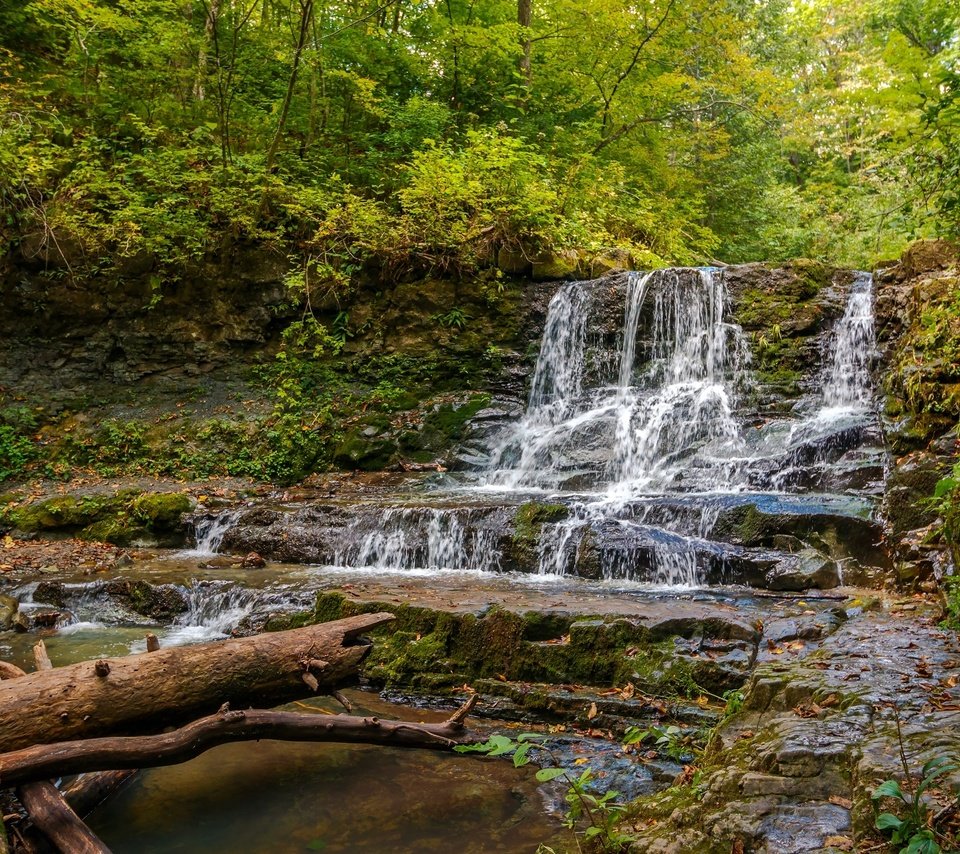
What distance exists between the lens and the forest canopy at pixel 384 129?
1187cm

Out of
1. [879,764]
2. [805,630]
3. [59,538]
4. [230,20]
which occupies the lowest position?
[59,538]

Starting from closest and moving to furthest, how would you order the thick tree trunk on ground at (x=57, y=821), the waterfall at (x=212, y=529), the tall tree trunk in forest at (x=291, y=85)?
the thick tree trunk on ground at (x=57, y=821)
the waterfall at (x=212, y=529)
the tall tree trunk in forest at (x=291, y=85)

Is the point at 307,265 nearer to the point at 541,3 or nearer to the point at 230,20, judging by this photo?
the point at 230,20

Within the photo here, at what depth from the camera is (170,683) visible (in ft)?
12.0

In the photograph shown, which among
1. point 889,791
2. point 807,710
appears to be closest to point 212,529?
point 807,710

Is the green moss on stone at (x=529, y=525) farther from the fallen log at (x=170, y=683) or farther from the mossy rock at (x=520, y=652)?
the fallen log at (x=170, y=683)

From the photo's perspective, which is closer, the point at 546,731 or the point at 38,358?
the point at 546,731

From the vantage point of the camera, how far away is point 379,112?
12844mm

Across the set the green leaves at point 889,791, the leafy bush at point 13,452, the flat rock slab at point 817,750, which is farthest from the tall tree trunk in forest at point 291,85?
the green leaves at point 889,791

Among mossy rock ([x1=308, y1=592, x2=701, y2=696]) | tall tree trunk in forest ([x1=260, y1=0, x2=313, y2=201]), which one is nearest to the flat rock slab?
mossy rock ([x1=308, y1=592, x2=701, y2=696])

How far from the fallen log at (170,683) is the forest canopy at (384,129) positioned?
825cm

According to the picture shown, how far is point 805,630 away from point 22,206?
528 inches

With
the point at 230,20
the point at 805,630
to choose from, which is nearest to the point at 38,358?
the point at 230,20

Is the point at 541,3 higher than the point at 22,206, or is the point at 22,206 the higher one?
the point at 541,3
